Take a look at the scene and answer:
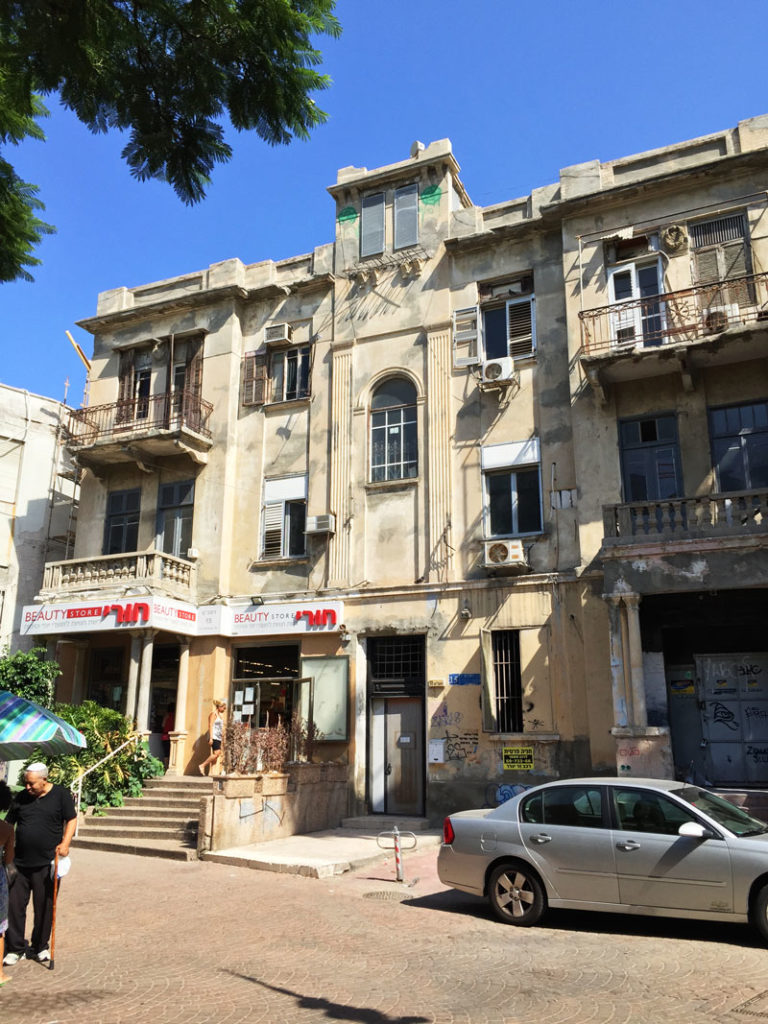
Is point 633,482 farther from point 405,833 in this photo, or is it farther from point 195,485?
point 195,485

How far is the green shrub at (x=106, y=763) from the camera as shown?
1758 centimetres

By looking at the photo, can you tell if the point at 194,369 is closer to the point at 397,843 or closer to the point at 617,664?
the point at 617,664

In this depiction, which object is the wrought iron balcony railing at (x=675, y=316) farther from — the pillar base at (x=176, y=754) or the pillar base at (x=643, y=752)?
the pillar base at (x=176, y=754)

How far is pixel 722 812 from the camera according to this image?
9039mm

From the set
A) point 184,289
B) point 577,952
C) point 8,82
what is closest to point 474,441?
point 184,289

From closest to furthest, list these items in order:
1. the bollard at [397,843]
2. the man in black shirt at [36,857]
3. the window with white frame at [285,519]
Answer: the man in black shirt at [36,857] → the bollard at [397,843] → the window with white frame at [285,519]

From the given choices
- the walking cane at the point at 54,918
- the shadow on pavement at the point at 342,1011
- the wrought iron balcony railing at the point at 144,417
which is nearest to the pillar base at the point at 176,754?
the wrought iron balcony railing at the point at 144,417

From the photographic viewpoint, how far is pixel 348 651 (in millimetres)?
20094

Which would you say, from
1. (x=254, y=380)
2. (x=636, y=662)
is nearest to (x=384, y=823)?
(x=636, y=662)

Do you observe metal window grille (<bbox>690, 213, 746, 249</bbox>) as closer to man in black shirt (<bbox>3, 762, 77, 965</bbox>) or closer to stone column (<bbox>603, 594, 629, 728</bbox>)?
stone column (<bbox>603, 594, 629, 728</bbox>)

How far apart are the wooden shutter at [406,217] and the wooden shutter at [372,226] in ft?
1.42

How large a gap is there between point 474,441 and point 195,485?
25.7 ft

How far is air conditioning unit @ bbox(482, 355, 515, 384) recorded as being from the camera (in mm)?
19562

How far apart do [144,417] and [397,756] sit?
38.8ft
